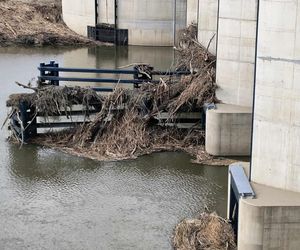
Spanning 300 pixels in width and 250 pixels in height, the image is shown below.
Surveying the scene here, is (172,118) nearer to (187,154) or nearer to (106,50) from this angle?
(187,154)

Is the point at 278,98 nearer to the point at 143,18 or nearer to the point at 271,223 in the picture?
the point at 271,223

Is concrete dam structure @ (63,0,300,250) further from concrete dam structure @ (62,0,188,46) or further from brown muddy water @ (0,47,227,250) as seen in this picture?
concrete dam structure @ (62,0,188,46)

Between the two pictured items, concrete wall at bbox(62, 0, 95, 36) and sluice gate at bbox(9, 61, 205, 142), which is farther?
concrete wall at bbox(62, 0, 95, 36)

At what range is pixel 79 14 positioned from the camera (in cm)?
3120

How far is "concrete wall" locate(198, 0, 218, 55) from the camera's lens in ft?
60.3

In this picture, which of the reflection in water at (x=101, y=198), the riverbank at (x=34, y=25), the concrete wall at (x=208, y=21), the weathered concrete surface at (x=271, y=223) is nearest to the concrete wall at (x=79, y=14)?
the riverbank at (x=34, y=25)

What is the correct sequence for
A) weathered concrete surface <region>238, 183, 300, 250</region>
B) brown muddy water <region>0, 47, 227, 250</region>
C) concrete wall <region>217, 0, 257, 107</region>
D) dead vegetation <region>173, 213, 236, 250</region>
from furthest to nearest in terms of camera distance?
concrete wall <region>217, 0, 257, 107</region> → brown muddy water <region>0, 47, 227, 250</region> → dead vegetation <region>173, 213, 236, 250</region> → weathered concrete surface <region>238, 183, 300, 250</region>

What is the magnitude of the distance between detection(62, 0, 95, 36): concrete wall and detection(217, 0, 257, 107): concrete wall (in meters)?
15.4

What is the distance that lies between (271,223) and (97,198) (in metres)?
4.58

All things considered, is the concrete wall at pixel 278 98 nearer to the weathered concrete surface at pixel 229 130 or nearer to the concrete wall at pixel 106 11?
the weathered concrete surface at pixel 229 130

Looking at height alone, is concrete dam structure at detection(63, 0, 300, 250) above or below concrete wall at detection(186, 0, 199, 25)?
below

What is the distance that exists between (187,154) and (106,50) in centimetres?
1408

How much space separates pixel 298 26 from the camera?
10195 mm

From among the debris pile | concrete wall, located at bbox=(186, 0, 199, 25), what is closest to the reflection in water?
the debris pile
